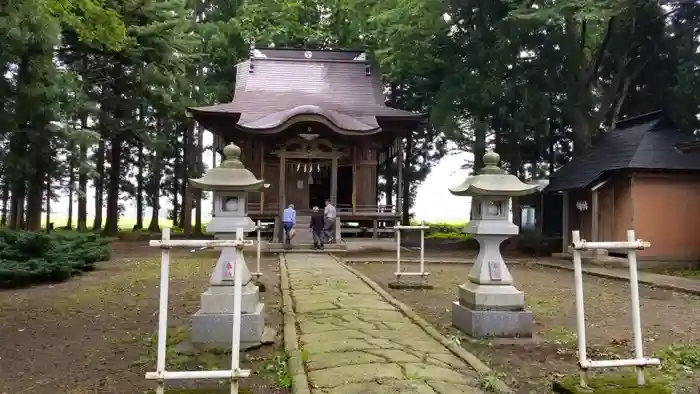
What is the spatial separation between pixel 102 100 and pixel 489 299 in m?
20.7

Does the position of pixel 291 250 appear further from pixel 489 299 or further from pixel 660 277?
pixel 489 299

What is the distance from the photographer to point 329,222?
58.1 feet

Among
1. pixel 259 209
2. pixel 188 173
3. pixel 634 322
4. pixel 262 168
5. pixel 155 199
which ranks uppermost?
pixel 188 173

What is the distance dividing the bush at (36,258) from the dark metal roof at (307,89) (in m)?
8.89

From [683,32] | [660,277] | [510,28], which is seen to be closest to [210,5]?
[510,28]

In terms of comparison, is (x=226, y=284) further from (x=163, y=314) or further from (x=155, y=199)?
(x=155, y=199)

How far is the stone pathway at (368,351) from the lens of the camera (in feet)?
14.2

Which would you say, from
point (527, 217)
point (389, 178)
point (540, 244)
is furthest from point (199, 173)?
point (540, 244)

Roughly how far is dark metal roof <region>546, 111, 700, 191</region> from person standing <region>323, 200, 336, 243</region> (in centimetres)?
786

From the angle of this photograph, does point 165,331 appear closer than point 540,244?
Yes

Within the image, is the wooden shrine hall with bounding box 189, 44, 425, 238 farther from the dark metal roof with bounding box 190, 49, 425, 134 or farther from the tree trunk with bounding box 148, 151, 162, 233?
the tree trunk with bounding box 148, 151, 162, 233

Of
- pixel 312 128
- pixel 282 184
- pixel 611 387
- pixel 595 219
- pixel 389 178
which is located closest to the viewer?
pixel 611 387

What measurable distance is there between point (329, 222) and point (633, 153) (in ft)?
30.7

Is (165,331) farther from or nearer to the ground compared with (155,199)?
nearer to the ground
